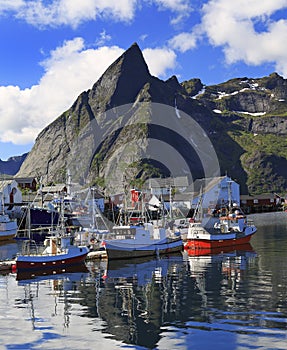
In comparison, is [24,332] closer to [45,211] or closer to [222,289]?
[222,289]

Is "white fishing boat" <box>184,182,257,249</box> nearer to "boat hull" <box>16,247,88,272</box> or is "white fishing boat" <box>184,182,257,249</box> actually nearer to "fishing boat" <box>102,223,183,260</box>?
"fishing boat" <box>102,223,183,260</box>

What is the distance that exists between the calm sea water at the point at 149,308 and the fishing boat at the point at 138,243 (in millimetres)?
6331

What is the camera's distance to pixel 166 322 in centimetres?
2453

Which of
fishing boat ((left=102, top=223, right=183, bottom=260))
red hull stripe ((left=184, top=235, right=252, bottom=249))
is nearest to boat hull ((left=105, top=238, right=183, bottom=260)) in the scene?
fishing boat ((left=102, top=223, right=183, bottom=260))

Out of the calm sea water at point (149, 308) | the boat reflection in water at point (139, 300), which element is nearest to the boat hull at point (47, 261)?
the calm sea water at point (149, 308)

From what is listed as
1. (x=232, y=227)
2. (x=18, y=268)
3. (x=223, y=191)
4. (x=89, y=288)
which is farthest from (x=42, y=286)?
(x=223, y=191)

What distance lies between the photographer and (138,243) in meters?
55.2

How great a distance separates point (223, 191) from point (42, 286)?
385 feet

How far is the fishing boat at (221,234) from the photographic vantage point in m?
63.4

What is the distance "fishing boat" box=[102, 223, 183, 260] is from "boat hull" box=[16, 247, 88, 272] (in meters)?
6.16

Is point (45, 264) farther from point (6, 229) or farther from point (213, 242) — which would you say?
point (6, 229)

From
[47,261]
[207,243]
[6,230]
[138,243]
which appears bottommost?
[207,243]

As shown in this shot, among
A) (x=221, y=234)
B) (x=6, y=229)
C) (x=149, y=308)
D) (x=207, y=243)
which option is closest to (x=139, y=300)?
(x=149, y=308)

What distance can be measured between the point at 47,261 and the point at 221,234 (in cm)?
2888
